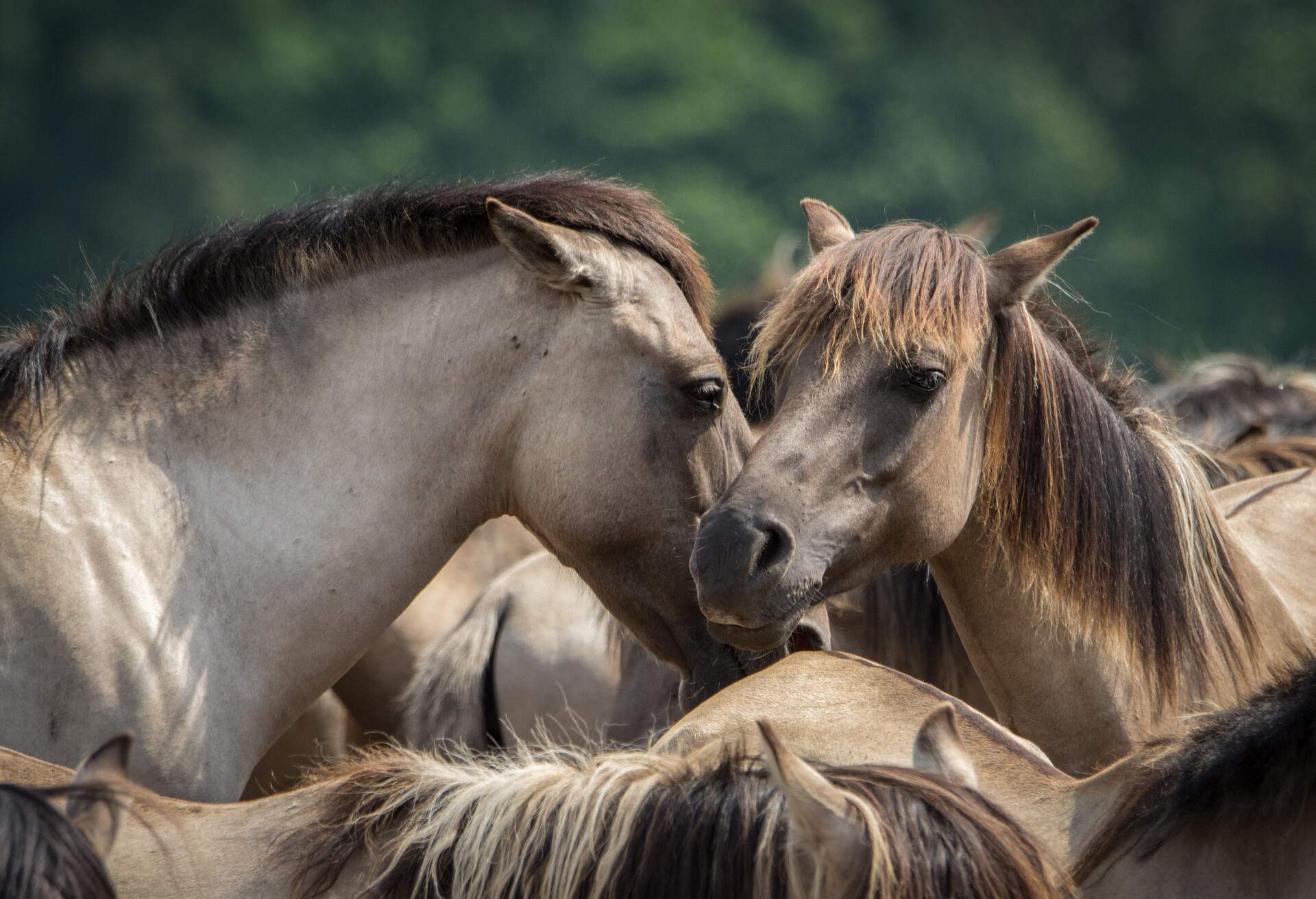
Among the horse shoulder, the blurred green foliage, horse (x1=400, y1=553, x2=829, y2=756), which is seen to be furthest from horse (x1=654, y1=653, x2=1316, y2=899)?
the blurred green foliage

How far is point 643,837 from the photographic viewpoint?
58.1 inches

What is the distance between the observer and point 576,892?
1.47 m

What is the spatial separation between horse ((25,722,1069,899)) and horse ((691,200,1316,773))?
69cm

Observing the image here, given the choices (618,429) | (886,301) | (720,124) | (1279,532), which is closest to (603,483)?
(618,429)

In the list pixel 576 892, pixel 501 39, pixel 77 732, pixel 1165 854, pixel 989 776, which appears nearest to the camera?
pixel 576 892

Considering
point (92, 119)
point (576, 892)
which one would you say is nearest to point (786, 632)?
point (576, 892)

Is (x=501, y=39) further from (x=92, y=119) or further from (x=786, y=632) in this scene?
(x=786, y=632)

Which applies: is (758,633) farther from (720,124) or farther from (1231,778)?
(720,124)

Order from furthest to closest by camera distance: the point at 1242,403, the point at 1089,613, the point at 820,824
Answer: the point at 1242,403 < the point at 1089,613 < the point at 820,824

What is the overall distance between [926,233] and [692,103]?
1379cm

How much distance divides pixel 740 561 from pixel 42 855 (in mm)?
1180

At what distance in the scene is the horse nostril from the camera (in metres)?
2.25

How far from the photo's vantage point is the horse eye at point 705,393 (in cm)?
261

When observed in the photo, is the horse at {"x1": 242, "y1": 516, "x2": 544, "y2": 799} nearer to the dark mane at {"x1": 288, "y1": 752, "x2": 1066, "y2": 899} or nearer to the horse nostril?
the horse nostril
